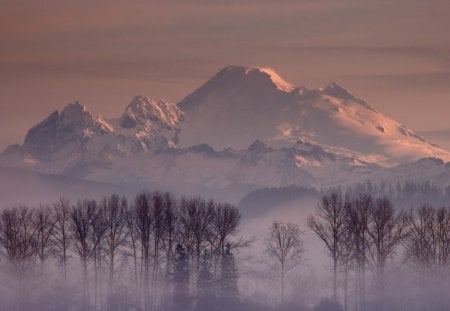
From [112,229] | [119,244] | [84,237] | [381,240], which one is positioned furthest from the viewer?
[112,229]

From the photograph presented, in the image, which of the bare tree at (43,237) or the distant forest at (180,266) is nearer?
the distant forest at (180,266)

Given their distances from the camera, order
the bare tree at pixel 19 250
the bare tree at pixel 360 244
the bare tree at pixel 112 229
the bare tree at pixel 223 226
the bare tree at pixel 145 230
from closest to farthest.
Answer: the bare tree at pixel 19 250 < the bare tree at pixel 360 244 < the bare tree at pixel 223 226 < the bare tree at pixel 112 229 < the bare tree at pixel 145 230

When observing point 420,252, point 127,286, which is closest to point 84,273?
point 127,286

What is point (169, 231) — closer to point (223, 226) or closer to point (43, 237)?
point (223, 226)

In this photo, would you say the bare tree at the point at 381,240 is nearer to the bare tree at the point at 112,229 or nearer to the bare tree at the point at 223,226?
the bare tree at the point at 223,226

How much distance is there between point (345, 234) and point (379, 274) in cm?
652

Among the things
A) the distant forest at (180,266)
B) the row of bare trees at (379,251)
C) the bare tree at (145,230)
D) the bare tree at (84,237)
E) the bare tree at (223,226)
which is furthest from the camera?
the bare tree at (145,230)

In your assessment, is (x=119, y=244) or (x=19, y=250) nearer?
(x=19, y=250)

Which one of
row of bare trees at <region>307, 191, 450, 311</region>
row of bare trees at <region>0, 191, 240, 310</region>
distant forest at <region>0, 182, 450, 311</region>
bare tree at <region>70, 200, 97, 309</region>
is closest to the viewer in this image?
distant forest at <region>0, 182, 450, 311</region>

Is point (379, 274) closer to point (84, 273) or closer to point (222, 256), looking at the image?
point (222, 256)

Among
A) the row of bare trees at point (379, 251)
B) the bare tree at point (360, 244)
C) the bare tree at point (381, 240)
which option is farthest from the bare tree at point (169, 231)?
the bare tree at point (381, 240)

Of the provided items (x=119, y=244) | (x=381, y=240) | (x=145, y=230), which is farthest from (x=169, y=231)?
(x=381, y=240)

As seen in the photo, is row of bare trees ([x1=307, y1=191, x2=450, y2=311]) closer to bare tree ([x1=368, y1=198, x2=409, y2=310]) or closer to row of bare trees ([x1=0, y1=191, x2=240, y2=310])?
bare tree ([x1=368, y1=198, x2=409, y2=310])

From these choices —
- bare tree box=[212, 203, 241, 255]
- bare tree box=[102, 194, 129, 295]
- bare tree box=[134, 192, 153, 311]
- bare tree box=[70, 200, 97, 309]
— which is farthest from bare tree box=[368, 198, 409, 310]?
bare tree box=[70, 200, 97, 309]
